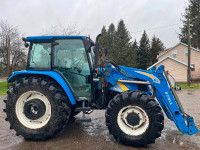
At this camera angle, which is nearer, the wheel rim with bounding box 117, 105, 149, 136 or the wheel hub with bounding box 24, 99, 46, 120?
the wheel rim with bounding box 117, 105, 149, 136

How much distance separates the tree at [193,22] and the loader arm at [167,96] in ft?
114

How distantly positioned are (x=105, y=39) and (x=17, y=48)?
35.1 meters

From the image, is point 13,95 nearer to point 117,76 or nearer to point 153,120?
point 117,76

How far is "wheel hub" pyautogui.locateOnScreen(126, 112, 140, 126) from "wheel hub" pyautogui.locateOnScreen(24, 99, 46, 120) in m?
1.82

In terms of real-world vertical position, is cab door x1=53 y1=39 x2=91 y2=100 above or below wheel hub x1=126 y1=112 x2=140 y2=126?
above

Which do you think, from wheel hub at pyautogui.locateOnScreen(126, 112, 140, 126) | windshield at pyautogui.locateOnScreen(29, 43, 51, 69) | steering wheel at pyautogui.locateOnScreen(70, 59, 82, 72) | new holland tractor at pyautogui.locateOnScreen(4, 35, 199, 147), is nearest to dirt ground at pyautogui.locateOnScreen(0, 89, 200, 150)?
new holland tractor at pyautogui.locateOnScreen(4, 35, 199, 147)

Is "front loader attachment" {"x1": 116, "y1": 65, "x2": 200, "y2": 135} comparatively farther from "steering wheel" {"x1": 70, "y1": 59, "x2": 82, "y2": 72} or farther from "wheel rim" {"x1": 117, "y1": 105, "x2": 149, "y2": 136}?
"steering wheel" {"x1": 70, "y1": 59, "x2": 82, "y2": 72}

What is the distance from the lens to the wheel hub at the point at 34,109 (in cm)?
384

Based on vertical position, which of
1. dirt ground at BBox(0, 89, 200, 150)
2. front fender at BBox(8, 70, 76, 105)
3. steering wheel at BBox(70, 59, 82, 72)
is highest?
steering wheel at BBox(70, 59, 82, 72)

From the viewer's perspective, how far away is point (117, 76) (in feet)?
13.3

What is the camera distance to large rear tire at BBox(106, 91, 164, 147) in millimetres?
3406

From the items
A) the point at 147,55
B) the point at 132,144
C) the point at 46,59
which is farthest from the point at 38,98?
the point at 147,55

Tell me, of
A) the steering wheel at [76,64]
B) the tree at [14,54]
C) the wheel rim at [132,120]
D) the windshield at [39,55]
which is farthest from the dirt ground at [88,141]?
the tree at [14,54]

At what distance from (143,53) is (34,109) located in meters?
40.9
